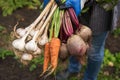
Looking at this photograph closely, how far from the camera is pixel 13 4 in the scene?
4.61m

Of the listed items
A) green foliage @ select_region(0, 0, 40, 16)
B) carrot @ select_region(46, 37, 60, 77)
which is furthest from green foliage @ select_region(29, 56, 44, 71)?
carrot @ select_region(46, 37, 60, 77)

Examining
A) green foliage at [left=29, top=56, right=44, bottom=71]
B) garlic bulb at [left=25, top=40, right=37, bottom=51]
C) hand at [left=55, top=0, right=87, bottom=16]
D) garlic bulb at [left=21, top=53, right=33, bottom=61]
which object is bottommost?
green foliage at [left=29, top=56, right=44, bottom=71]

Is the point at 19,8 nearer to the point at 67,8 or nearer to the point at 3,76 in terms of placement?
the point at 3,76

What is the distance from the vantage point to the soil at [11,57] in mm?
3590

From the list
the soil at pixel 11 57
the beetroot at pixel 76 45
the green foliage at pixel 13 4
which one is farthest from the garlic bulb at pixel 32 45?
the green foliage at pixel 13 4

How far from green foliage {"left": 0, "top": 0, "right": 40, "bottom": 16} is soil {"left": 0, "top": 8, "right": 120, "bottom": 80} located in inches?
2.3

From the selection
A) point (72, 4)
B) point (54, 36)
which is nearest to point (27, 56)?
point (54, 36)

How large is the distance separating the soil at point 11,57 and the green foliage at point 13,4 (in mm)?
59

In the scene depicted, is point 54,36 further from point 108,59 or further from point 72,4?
point 108,59

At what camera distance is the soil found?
3590mm

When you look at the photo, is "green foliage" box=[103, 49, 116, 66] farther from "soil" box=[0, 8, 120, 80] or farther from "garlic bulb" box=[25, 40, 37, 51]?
"garlic bulb" box=[25, 40, 37, 51]

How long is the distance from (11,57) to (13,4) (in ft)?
3.43

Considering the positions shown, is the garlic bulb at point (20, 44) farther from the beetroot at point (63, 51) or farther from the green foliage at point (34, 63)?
the green foliage at point (34, 63)

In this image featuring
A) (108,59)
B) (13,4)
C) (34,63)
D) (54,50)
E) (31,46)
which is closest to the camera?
(31,46)
